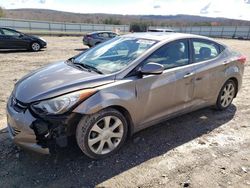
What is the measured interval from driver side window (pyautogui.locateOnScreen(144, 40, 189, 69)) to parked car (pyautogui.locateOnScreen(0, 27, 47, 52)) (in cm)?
1233

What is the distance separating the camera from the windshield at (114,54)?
13.0 ft

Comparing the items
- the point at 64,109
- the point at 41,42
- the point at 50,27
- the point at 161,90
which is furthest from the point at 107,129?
the point at 50,27

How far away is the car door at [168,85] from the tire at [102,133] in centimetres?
39

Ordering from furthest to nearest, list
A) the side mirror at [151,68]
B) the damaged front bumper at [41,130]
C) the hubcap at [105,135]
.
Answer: the side mirror at [151,68]
the hubcap at [105,135]
the damaged front bumper at [41,130]

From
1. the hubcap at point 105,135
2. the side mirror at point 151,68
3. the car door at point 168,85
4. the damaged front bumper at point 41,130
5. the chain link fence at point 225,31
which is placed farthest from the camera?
the chain link fence at point 225,31

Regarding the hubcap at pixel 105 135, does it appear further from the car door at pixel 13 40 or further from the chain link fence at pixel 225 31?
the chain link fence at pixel 225 31

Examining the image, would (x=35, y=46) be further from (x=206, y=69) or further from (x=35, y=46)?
(x=206, y=69)

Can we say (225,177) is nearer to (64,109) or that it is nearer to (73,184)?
(73,184)

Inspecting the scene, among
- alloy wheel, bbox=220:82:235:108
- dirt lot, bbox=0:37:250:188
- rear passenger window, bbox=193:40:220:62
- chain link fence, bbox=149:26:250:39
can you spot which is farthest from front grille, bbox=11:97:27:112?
chain link fence, bbox=149:26:250:39

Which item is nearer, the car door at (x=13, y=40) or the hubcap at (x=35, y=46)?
the car door at (x=13, y=40)

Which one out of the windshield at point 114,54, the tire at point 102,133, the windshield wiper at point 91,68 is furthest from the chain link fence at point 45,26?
the tire at point 102,133

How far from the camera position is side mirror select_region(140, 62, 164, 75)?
3.78 m

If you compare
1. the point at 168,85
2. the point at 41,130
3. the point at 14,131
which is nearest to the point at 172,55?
the point at 168,85

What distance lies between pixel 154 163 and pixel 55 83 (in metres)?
Result: 1.63
